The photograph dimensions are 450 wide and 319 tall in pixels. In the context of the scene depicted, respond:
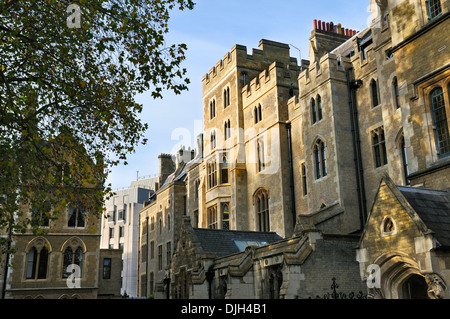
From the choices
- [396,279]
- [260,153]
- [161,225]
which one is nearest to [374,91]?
[260,153]

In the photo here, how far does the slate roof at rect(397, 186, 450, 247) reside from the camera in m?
12.5

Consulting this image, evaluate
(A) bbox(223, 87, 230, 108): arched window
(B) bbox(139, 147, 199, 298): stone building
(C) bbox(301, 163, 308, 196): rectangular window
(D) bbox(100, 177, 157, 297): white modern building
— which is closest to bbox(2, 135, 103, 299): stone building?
(B) bbox(139, 147, 199, 298): stone building

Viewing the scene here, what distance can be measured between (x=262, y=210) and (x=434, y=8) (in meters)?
19.8

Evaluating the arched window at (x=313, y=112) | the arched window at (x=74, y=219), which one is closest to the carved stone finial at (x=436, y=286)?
the arched window at (x=313, y=112)

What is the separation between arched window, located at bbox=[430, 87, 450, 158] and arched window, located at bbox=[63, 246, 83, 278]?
2876cm

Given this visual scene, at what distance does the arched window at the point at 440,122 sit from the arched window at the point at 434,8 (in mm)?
2592

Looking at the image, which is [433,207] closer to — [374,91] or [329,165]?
[329,165]

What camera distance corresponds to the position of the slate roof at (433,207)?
12.5 meters

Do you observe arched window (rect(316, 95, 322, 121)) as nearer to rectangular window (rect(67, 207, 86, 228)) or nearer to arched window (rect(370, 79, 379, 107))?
arched window (rect(370, 79, 379, 107))

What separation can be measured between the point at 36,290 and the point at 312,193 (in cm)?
2135

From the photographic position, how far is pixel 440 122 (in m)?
15.6

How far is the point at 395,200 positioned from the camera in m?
13.2
